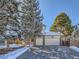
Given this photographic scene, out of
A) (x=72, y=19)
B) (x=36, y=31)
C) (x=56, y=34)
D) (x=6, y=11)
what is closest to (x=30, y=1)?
(x=36, y=31)

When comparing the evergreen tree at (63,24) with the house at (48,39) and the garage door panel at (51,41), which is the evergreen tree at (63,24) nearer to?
the house at (48,39)

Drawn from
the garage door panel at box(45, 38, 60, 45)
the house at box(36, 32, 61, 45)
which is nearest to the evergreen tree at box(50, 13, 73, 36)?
the house at box(36, 32, 61, 45)

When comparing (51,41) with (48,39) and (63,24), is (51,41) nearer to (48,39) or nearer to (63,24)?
(48,39)

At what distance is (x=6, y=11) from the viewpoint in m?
17.1

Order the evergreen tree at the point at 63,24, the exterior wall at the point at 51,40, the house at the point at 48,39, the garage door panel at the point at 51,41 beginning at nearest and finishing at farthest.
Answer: the house at the point at 48,39 → the exterior wall at the point at 51,40 → the garage door panel at the point at 51,41 → the evergreen tree at the point at 63,24

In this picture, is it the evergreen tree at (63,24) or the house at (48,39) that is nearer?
the house at (48,39)

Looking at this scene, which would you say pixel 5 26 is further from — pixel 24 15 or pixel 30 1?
pixel 30 1

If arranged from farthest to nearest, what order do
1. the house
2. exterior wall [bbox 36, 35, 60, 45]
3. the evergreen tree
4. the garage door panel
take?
1. the evergreen tree
2. the garage door panel
3. exterior wall [bbox 36, 35, 60, 45]
4. the house

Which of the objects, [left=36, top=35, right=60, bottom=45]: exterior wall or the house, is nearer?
the house

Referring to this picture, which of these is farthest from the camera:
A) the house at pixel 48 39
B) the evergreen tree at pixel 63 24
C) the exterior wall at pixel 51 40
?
the evergreen tree at pixel 63 24

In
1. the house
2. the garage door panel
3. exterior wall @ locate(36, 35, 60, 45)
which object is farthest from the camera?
the garage door panel

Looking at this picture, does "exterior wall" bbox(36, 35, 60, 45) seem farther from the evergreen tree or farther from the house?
the evergreen tree

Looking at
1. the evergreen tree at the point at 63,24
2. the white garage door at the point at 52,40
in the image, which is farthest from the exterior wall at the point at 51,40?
the evergreen tree at the point at 63,24

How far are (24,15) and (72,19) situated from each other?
13.1 metres
